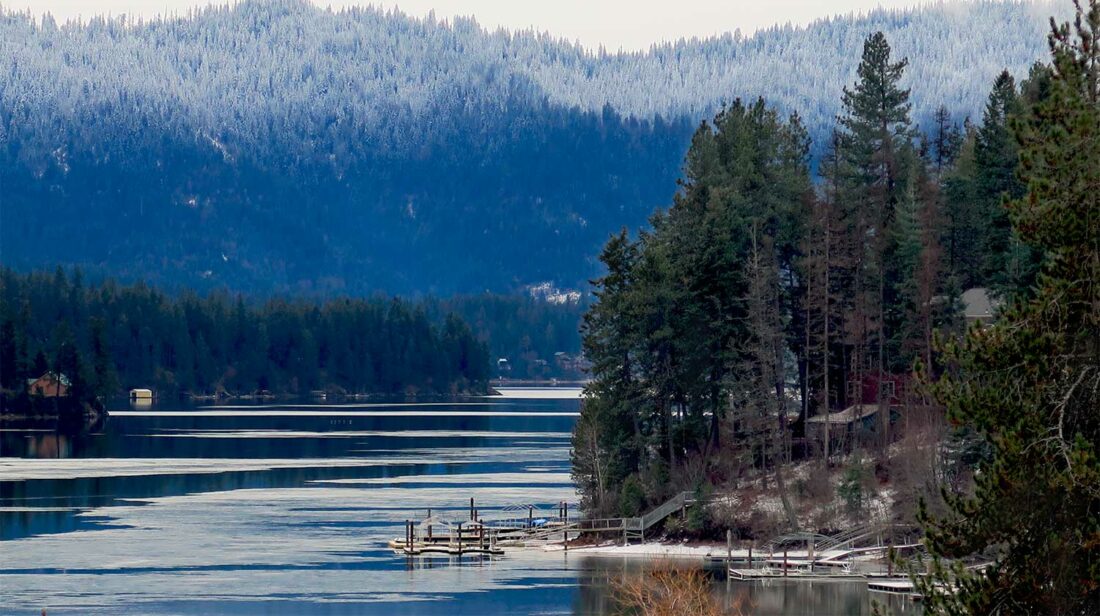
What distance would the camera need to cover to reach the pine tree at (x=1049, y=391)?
27031 millimetres

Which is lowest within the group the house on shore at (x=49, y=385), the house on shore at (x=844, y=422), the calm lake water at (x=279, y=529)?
the calm lake water at (x=279, y=529)

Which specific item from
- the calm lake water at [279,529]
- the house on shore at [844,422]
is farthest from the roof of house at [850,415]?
the calm lake water at [279,529]

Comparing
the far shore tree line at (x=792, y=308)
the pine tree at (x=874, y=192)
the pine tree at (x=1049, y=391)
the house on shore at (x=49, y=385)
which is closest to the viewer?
the pine tree at (x=1049, y=391)

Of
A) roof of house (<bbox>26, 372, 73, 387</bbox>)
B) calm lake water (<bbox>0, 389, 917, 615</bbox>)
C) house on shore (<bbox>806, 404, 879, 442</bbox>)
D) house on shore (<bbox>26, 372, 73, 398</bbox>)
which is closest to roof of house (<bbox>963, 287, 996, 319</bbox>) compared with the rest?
house on shore (<bbox>806, 404, 879, 442</bbox>)

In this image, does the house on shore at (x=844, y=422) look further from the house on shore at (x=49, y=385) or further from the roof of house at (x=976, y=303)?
the house on shore at (x=49, y=385)

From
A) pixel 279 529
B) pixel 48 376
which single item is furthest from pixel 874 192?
pixel 48 376

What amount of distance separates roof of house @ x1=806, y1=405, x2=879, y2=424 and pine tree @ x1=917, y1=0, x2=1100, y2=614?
53218 mm

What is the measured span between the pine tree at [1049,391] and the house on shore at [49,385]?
15443 cm

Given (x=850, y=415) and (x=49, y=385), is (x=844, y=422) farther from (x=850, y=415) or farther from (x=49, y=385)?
(x=49, y=385)

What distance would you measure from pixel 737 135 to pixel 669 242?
721 centimetres

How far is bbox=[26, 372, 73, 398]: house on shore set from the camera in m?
175

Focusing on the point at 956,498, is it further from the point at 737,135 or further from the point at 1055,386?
the point at 737,135

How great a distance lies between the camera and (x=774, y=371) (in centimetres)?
7988

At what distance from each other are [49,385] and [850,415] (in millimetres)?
111601
